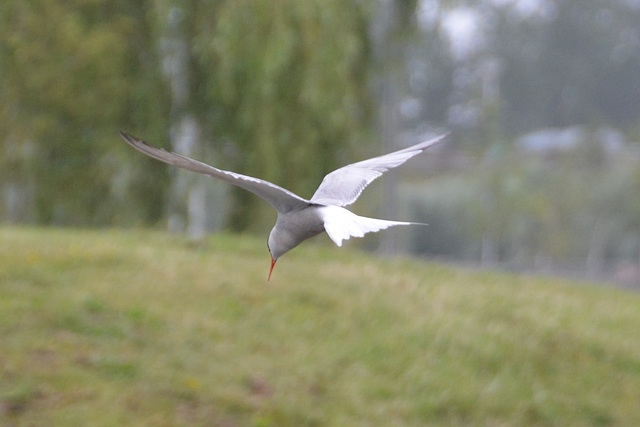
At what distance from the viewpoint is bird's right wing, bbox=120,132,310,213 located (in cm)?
223

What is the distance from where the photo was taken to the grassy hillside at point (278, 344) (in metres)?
6.10

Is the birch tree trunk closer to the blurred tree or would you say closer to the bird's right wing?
the blurred tree

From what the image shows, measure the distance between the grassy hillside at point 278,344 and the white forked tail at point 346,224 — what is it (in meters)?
3.73

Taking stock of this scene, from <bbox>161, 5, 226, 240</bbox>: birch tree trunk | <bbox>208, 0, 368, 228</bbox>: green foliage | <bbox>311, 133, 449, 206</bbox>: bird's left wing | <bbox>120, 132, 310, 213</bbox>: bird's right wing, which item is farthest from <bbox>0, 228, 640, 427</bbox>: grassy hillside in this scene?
<bbox>120, 132, 310, 213</bbox>: bird's right wing

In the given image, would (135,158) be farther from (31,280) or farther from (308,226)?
(308,226)

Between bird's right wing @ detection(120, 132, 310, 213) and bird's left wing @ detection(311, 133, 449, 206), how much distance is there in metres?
0.57

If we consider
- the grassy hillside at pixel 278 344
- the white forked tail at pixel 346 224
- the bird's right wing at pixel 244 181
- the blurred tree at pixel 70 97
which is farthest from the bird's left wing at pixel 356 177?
the blurred tree at pixel 70 97

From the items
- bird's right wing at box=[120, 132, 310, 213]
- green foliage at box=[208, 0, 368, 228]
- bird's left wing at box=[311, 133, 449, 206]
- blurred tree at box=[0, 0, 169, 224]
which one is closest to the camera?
bird's right wing at box=[120, 132, 310, 213]

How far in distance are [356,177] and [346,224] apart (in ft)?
3.79

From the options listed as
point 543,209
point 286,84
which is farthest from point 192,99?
point 543,209

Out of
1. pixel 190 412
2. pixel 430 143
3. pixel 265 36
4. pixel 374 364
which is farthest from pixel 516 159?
pixel 430 143

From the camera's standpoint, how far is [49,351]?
6.29 m

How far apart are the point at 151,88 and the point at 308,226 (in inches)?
352

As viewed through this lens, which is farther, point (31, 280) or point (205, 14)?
point (205, 14)
